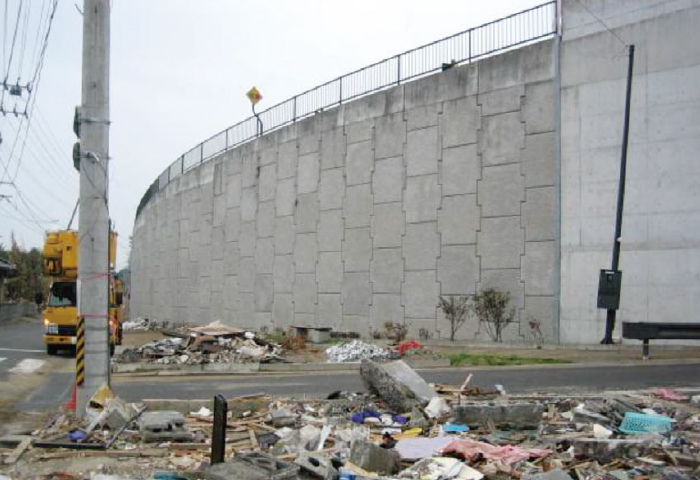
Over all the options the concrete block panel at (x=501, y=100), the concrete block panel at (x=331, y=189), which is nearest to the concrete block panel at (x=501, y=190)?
the concrete block panel at (x=501, y=100)

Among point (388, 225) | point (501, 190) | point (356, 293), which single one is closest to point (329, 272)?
point (356, 293)

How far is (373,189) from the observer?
88.1 ft

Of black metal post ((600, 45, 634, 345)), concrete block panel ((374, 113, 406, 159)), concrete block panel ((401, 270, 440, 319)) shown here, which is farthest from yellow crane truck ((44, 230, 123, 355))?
black metal post ((600, 45, 634, 345))

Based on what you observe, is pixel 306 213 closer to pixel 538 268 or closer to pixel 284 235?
pixel 284 235

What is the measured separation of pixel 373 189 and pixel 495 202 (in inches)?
220

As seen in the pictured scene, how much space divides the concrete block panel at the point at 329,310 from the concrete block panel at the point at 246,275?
5556mm

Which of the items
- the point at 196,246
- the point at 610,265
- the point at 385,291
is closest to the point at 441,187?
the point at 385,291

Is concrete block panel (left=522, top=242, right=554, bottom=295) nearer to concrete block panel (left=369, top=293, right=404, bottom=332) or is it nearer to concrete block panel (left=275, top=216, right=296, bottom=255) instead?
concrete block panel (left=369, top=293, right=404, bottom=332)

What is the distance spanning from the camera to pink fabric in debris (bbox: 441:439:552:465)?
775 cm

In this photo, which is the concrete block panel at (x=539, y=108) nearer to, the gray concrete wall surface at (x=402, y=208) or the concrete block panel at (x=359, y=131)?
the gray concrete wall surface at (x=402, y=208)

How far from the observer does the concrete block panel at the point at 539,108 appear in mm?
21672

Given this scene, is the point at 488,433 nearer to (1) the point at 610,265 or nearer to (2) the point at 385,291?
(1) the point at 610,265

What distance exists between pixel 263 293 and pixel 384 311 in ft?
27.3

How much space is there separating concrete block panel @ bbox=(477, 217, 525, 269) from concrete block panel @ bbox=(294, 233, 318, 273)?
8.43 meters
